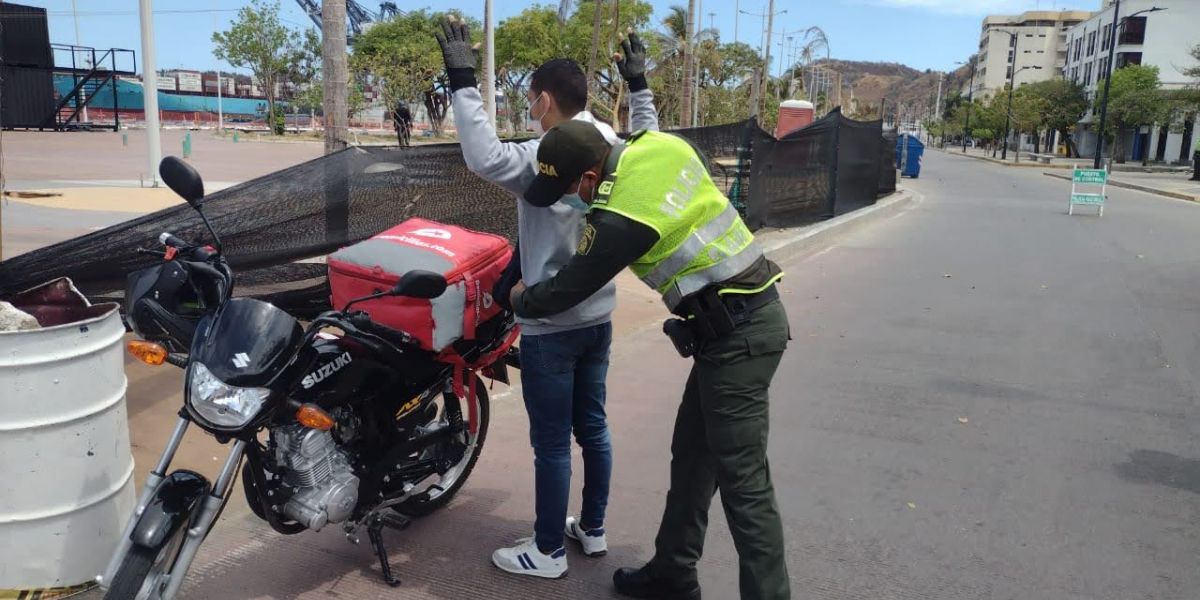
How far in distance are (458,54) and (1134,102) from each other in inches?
2097

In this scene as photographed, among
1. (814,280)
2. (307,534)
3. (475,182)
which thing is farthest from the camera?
(814,280)

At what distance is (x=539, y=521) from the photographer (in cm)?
337

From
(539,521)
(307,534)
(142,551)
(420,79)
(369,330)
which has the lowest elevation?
(307,534)

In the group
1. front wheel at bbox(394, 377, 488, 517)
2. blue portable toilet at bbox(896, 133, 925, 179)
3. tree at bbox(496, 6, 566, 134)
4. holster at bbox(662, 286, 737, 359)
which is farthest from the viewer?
tree at bbox(496, 6, 566, 134)

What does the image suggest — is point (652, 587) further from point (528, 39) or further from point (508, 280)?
point (528, 39)

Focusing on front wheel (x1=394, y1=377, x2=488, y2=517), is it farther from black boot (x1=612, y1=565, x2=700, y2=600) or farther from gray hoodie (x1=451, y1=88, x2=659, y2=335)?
black boot (x1=612, y1=565, x2=700, y2=600)

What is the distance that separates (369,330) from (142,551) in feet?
2.94

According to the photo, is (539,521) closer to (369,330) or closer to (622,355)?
(369,330)

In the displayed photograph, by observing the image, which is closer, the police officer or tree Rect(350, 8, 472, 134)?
the police officer

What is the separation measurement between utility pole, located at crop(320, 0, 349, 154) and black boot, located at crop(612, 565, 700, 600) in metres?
4.69

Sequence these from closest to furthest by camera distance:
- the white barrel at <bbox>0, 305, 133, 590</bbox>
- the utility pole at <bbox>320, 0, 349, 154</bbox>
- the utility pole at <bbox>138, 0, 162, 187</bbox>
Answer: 1. the white barrel at <bbox>0, 305, 133, 590</bbox>
2. the utility pole at <bbox>320, 0, 349, 154</bbox>
3. the utility pole at <bbox>138, 0, 162, 187</bbox>

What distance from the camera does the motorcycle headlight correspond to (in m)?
2.51

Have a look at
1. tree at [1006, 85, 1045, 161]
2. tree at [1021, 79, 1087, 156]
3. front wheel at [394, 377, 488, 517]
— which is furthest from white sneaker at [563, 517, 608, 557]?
tree at [1021, 79, 1087, 156]

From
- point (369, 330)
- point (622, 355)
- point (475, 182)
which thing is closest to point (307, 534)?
point (369, 330)
